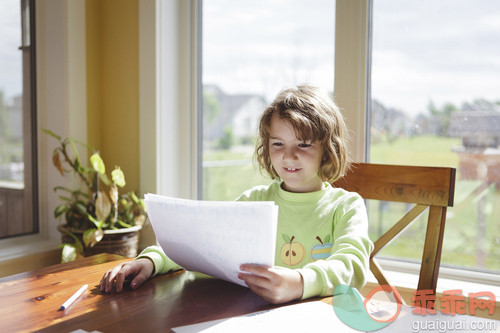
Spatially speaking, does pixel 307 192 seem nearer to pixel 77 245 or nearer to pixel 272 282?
pixel 272 282

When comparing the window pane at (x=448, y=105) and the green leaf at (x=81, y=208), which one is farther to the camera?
the green leaf at (x=81, y=208)

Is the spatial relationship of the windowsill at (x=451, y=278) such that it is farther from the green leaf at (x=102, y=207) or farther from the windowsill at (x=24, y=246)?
the windowsill at (x=24, y=246)

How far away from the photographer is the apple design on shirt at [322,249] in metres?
1.14

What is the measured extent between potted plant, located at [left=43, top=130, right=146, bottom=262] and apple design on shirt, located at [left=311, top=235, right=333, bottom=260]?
0.99 meters

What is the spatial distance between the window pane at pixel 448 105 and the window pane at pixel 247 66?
240mm

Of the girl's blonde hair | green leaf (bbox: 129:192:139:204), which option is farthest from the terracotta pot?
the girl's blonde hair

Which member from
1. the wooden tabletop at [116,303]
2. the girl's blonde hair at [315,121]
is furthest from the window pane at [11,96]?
the girl's blonde hair at [315,121]

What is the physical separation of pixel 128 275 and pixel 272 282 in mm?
323

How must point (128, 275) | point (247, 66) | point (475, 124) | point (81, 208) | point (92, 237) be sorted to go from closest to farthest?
point (128, 275)
point (475, 124)
point (92, 237)
point (81, 208)
point (247, 66)

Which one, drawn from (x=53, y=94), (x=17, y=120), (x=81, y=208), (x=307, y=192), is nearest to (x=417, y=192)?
(x=307, y=192)

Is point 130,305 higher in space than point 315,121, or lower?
lower

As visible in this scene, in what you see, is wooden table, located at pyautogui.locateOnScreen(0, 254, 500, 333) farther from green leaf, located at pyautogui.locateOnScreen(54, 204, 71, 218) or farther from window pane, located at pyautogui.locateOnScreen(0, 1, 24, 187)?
window pane, located at pyautogui.locateOnScreen(0, 1, 24, 187)

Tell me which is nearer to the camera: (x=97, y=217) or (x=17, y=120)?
(x=97, y=217)

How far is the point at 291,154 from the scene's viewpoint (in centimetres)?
117
